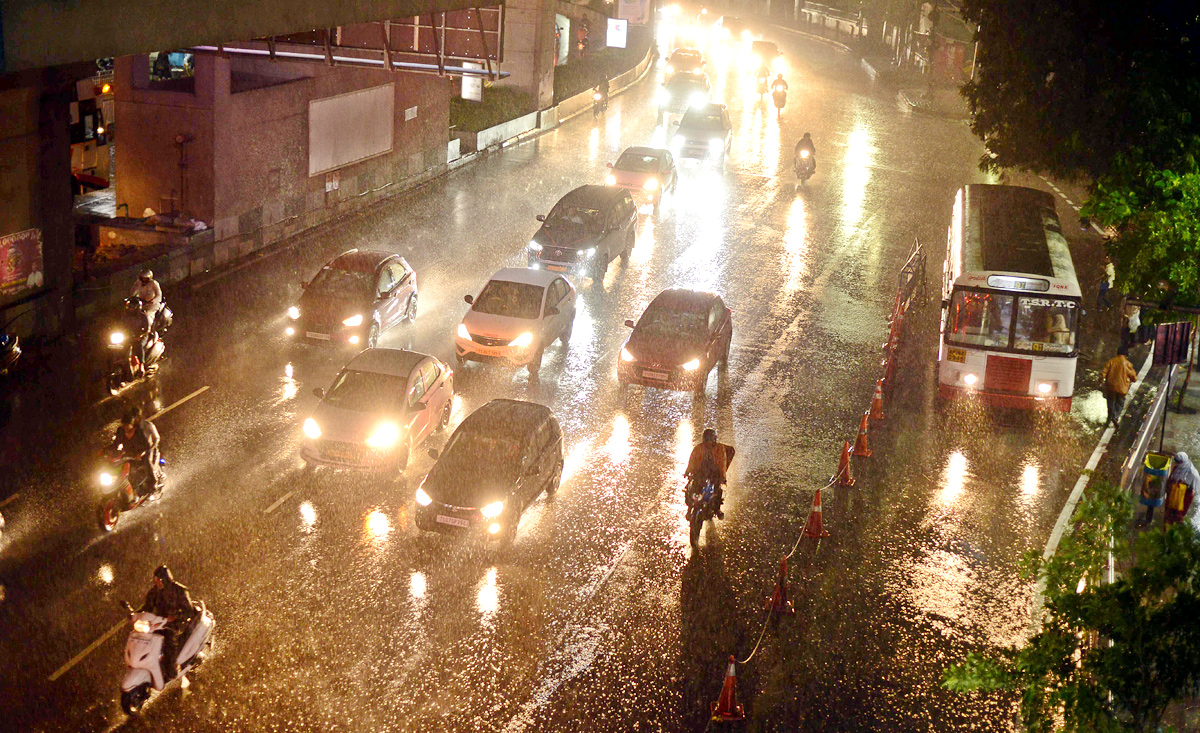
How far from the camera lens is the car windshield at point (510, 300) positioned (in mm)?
21484

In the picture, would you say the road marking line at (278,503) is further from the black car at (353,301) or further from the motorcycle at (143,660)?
the black car at (353,301)

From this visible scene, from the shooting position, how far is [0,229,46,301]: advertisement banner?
19875 millimetres

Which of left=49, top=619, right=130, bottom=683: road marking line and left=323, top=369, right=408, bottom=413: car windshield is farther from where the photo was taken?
left=323, top=369, right=408, bottom=413: car windshield

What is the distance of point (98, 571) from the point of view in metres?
13.7

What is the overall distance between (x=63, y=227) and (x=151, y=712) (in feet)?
41.6

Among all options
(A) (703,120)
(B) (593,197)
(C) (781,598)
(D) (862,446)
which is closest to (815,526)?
(C) (781,598)

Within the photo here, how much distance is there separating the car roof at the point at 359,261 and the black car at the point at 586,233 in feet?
14.8

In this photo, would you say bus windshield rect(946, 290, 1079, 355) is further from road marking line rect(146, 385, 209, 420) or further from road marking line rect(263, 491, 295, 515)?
road marking line rect(146, 385, 209, 420)

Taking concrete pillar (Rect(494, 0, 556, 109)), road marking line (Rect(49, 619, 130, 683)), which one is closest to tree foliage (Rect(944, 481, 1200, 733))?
road marking line (Rect(49, 619, 130, 683))

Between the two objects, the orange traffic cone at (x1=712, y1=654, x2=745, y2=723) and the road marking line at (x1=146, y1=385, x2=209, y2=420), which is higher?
the road marking line at (x1=146, y1=385, x2=209, y2=420)

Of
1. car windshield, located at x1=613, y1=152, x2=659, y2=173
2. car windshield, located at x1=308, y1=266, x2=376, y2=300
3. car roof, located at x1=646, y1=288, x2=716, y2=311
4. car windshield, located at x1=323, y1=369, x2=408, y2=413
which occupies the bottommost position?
car windshield, located at x1=323, y1=369, x2=408, y2=413

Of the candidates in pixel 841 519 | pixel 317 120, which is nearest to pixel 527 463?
pixel 841 519

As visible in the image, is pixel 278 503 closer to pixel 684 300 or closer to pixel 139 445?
pixel 139 445

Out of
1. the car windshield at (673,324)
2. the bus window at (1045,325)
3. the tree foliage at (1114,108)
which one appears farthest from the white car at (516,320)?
the tree foliage at (1114,108)
